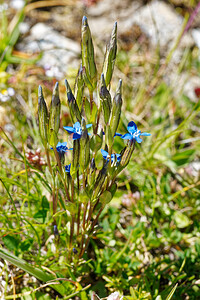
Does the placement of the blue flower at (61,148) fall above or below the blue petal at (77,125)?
below

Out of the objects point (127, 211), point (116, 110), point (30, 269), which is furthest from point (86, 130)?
point (127, 211)

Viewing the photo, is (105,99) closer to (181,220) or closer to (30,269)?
(30,269)

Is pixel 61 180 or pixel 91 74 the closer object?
pixel 91 74

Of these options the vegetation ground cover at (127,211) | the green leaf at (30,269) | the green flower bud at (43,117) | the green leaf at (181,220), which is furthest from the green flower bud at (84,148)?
the green leaf at (181,220)

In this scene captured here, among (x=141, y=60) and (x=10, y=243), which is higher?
Result: (x=141, y=60)

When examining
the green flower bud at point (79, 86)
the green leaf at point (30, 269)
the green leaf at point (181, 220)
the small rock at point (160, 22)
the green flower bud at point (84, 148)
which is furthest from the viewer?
the small rock at point (160, 22)

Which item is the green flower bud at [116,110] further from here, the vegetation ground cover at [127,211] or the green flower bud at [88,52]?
the vegetation ground cover at [127,211]

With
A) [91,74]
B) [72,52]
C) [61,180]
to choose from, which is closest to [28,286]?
[61,180]

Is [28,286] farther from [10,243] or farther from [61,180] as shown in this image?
[61,180]

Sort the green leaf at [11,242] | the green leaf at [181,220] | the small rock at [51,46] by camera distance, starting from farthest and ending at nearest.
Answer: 1. the small rock at [51,46]
2. the green leaf at [181,220]
3. the green leaf at [11,242]
